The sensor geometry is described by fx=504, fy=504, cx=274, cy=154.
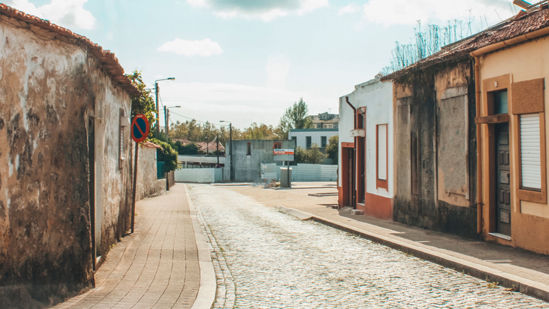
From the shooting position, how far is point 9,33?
5.48m

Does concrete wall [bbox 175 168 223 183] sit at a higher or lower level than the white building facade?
lower

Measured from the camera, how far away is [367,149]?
55.0 ft

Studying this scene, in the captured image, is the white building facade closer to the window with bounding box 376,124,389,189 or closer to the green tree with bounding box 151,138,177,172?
the window with bounding box 376,124,389,189

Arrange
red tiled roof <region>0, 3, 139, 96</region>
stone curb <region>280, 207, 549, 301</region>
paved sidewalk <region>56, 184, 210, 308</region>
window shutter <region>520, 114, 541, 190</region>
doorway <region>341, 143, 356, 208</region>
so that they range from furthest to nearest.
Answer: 1. doorway <region>341, 143, 356, 208</region>
2. window shutter <region>520, 114, 541, 190</region>
3. stone curb <region>280, 207, 549, 301</region>
4. paved sidewalk <region>56, 184, 210, 308</region>
5. red tiled roof <region>0, 3, 139, 96</region>

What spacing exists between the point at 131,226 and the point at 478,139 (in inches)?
311

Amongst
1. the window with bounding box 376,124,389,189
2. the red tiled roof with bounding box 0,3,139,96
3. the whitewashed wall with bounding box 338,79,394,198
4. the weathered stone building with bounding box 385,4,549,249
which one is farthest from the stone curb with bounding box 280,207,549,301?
the red tiled roof with bounding box 0,3,139,96

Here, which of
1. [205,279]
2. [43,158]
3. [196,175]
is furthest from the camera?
[196,175]

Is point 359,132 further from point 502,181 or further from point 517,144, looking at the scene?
point 517,144

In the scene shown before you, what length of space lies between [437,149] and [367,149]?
4.85 metres

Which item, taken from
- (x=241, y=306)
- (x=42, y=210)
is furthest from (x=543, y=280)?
(x=42, y=210)

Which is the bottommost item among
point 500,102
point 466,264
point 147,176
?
point 466,264

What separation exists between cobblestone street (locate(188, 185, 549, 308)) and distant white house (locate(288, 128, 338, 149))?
6849 centimetres

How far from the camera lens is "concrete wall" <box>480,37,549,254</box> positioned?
27.5 ft

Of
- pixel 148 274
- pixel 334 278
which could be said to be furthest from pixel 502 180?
pixel 148 274
